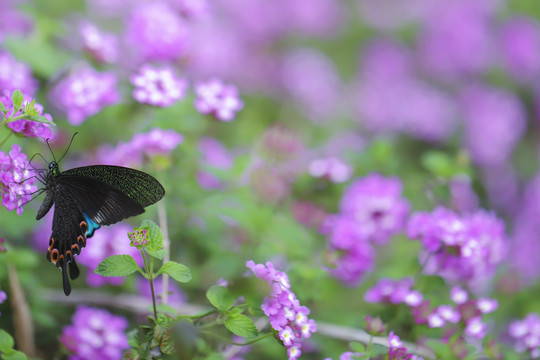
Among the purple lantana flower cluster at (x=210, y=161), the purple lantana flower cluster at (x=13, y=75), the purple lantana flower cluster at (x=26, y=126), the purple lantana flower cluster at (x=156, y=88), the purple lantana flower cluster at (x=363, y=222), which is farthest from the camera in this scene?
the purple lantana flower cluster at (x=210, y=161)

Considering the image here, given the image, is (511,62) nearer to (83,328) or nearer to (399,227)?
(399,227)

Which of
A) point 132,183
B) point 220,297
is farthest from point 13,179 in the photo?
point 220,297

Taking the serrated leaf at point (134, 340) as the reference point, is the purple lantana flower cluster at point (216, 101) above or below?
above

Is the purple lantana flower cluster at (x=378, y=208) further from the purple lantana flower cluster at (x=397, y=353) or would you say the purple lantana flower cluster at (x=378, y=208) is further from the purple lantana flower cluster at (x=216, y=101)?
the purple lantana flower cluster at (x=397, y=353)

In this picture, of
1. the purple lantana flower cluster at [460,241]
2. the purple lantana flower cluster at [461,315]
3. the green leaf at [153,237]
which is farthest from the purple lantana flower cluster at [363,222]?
the green leaf at [153,237]

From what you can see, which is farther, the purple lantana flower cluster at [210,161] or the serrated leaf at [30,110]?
the purple lantana flower cluster at [210,161]

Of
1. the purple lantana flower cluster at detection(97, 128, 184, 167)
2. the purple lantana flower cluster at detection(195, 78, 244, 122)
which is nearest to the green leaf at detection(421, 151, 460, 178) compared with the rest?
the purple lantana flower cluster at detection(195, 78, 244, 122)

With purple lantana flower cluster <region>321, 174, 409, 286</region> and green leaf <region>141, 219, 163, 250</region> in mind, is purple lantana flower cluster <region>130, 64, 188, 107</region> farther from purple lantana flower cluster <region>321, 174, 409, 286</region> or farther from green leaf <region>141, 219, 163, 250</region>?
purple lantana flower cluster <region>321, 174, 409, 286</region>
